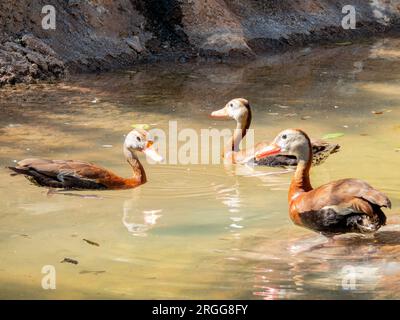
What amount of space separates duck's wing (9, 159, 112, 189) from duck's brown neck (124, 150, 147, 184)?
309 mm

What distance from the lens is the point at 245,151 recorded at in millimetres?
10102

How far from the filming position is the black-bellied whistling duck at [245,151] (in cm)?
962

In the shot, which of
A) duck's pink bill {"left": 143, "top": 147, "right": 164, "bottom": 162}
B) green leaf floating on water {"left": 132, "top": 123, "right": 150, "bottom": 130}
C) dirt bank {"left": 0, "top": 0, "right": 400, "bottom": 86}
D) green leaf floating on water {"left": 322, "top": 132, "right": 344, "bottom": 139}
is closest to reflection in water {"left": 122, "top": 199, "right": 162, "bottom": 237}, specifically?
duck's pink bill {"left": 143, "top": 147, "right": 164, "bottom": 162}

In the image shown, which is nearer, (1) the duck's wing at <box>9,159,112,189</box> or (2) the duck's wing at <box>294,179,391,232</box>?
(2) the duck's wing at <box>294,179,391,232</box>

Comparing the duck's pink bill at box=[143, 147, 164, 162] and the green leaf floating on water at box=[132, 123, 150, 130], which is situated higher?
the green leaf floating on water at box=[132, 123, 150, 130]

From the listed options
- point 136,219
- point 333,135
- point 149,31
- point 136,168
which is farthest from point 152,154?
point 149,31

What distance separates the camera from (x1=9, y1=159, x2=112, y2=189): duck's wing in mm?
8656

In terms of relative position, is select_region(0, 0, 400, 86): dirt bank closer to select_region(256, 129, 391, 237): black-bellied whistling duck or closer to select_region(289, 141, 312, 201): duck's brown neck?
select_region(289, 141, 312, 201): duck's brown neck

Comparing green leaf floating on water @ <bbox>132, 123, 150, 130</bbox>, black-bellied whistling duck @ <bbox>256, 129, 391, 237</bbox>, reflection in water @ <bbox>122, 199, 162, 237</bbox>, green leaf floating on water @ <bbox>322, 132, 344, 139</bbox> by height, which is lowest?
reflection in water @ <bbox>122, 199, 162, 237</bbox>

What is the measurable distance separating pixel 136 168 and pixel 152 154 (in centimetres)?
34

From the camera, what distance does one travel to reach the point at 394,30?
62.3 ft

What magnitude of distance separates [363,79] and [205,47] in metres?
2.96

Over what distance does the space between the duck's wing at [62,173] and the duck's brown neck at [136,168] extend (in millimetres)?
309

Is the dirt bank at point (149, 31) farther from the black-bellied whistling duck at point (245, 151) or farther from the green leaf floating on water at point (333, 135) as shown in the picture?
the green leaf floating on water at point (333, 135)
